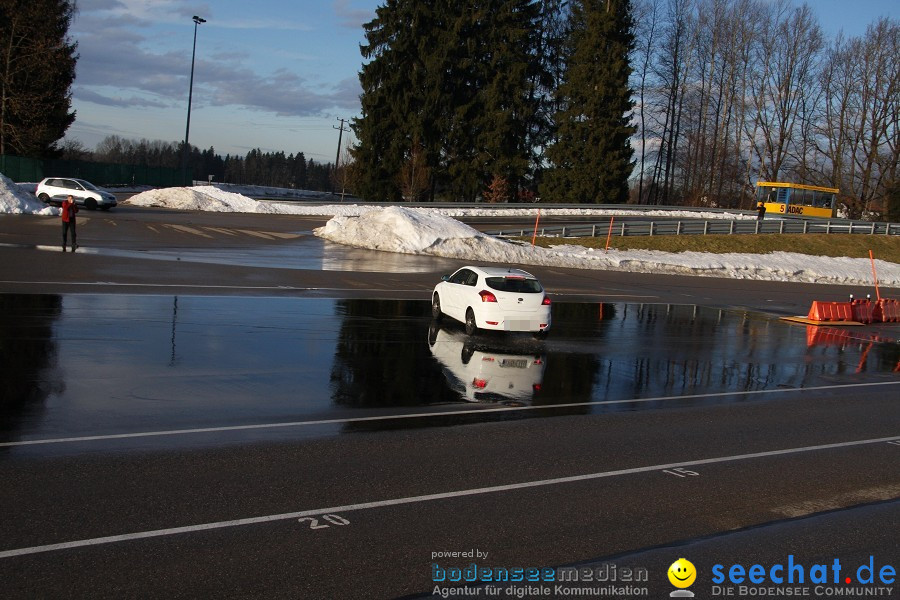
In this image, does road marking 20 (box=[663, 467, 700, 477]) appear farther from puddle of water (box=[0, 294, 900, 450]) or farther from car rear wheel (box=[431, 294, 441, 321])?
car rear wheel (box=[431, 294, 441, 321])

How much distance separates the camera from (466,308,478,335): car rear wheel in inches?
686

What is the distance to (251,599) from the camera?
17.0ft

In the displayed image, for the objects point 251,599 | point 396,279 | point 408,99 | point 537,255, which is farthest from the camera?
point 408,99

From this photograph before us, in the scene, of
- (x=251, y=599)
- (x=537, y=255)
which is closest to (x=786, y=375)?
(x=251, y=599)

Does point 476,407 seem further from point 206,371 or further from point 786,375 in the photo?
point 786,375

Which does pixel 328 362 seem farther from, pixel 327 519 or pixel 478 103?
pixel 478 103

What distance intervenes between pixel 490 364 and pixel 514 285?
11.1 ft

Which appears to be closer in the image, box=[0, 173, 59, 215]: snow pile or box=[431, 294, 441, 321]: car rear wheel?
box=[431, 294, 441, 321]: car rear wheel

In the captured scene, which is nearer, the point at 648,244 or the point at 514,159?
the point at 648,244

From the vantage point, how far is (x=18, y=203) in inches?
1543

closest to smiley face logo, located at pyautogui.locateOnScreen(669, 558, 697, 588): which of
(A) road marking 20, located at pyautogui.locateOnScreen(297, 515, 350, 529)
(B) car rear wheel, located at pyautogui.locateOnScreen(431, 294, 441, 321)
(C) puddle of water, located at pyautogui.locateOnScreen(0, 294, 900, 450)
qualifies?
(A) road marking 20, located at pyautogui.locateOnScreen(297, 515, 350, 529)

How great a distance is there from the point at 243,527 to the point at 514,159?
6742 centimetres

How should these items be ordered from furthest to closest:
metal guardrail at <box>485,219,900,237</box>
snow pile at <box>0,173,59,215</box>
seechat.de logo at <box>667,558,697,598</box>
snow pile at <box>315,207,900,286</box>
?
1. metal guardrail at <box>485,219,900,237</box>
2. snow pile at <box>0,173,59,215</box>
3. snow pile at <box>315,207,900,286</box>
4. seechat.de logo at <box>667,558,697,598</box>

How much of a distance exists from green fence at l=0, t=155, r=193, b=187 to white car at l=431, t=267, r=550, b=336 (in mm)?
46992
